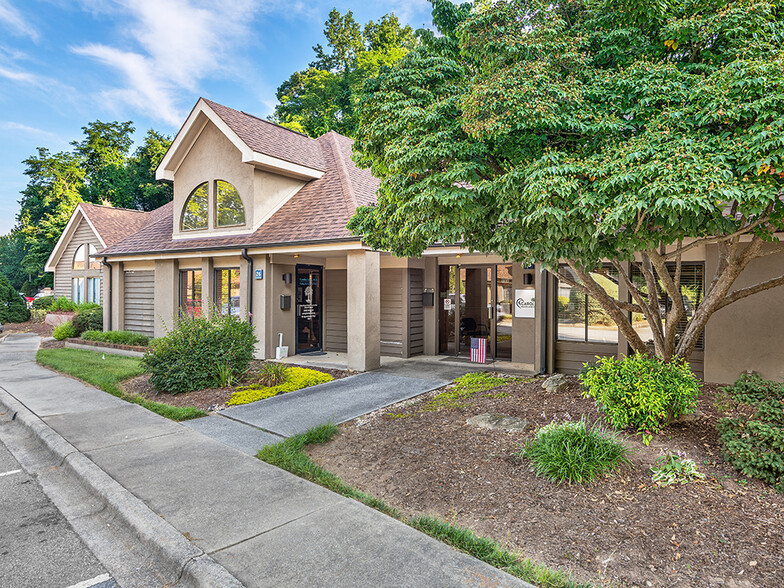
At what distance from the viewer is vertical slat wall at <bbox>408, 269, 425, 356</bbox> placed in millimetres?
11508

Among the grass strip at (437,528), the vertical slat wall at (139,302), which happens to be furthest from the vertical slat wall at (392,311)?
the vertical slat wall at (139,302)

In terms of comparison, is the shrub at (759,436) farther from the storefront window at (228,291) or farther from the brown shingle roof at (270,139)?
the brown shingle roof at (270,139)

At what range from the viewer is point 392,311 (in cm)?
1163

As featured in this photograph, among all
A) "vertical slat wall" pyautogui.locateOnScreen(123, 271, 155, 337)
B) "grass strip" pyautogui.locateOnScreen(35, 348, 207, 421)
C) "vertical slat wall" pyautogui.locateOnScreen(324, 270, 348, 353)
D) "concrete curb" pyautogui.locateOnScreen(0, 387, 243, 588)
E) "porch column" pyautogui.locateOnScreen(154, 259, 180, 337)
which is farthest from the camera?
"vertical slat wall" pyautogui.locateOnScreen(123, 271, 155, 337)

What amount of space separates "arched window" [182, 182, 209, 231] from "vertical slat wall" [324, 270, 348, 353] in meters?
4.13

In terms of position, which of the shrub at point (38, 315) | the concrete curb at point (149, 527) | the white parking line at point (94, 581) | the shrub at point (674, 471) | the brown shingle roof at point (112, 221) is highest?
the brown shingle roof at point (112, 221)

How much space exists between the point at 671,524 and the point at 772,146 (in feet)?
9.60

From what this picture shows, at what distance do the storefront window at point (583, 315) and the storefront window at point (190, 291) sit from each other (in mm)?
9897

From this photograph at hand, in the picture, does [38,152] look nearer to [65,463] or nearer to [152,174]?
[152,174]

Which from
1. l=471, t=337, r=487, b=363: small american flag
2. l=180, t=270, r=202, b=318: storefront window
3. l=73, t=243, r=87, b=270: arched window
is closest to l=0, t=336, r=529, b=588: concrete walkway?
l=471, t=337, r=487, b=363: small american flag

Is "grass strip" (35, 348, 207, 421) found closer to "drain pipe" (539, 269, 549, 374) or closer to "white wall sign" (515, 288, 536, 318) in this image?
"drain pipe" (539, 269, 549, 374)

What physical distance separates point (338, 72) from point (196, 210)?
24.3 metres

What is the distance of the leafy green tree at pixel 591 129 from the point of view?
11.7 feet

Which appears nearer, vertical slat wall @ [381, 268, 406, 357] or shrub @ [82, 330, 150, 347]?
vertical slat wall @ [381, 268, 406, 357]
